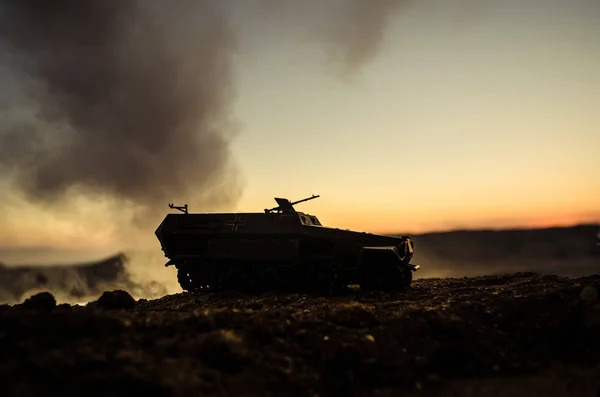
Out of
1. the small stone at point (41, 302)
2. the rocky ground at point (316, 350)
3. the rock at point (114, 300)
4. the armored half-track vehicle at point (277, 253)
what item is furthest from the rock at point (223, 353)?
the armored half-track vehicle at point (277, 253)

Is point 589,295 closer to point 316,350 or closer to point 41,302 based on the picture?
point 316,350

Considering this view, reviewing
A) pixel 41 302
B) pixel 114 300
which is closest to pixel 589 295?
pixel 114 300

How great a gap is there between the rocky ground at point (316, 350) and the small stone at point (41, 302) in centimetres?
3

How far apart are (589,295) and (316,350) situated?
663cm

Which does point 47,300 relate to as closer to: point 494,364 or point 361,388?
point 361,388

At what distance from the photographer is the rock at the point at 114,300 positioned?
12781mm

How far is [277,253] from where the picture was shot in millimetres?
16656

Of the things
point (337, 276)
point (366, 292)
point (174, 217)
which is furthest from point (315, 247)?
point (174, 217)

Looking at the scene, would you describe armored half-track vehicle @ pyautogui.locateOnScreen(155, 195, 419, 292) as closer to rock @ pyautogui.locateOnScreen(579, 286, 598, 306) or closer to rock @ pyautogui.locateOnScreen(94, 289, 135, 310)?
rock @ pyautogui.locateOnScreen(94, 289, 135, 310)

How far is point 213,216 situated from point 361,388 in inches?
449

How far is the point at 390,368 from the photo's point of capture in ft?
27.2

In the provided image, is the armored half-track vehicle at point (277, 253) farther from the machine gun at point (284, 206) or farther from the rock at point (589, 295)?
the rock at point (589, 295)

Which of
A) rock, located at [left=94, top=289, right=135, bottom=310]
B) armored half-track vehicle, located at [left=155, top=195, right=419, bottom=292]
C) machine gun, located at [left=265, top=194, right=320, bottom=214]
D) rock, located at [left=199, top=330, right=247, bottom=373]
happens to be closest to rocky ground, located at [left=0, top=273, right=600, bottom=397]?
rock, located at [left=199, top=330, right=247, bottom=373]

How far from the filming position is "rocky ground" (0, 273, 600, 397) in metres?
6.92
